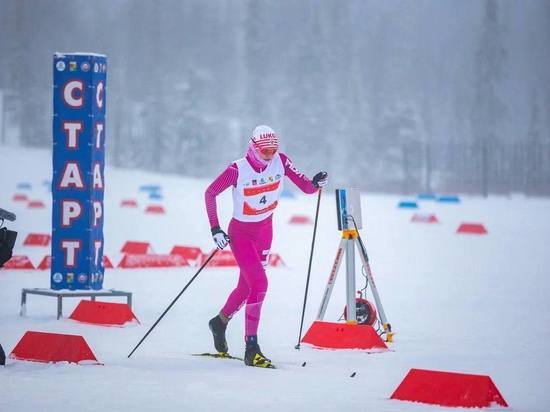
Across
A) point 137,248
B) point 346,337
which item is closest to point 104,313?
point 346,337

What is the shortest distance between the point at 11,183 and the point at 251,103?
1421 inches

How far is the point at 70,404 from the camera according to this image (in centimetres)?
834

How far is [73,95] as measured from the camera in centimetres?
1395

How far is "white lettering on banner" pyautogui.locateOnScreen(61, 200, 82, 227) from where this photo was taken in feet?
45.9

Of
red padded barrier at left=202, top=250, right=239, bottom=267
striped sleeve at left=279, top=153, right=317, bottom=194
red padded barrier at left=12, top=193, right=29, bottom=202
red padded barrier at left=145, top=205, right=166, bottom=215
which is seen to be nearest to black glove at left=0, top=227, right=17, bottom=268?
striped sleeve at left=279, top=153, right=317, bottom=194

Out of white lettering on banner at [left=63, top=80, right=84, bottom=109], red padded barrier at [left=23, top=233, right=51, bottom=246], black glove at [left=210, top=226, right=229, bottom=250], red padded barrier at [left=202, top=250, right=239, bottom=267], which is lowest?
red padded barrier at [left=202, top=250, right=239, bottom=267]

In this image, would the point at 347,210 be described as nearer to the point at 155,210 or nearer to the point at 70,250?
the point at 70,250

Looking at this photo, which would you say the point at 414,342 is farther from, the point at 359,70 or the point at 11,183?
the point at 359,70

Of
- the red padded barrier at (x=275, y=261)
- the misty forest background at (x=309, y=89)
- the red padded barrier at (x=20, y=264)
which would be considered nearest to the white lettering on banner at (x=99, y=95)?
the red padded barrier at (x=20, y=264)

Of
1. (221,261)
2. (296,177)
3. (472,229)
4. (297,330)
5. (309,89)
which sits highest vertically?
(309,89)

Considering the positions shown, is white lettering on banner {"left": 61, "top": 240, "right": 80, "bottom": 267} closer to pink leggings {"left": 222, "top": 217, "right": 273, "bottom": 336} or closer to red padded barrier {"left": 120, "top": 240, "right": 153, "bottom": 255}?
pink leggings {"left": 222, "top": 217, "right": 273, "bottom": 336}

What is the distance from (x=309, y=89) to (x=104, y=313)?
242ft

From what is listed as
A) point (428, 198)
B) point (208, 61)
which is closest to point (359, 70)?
point (208, 61)

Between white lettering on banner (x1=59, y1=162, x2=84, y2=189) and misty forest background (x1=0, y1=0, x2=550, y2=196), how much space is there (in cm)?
5375
